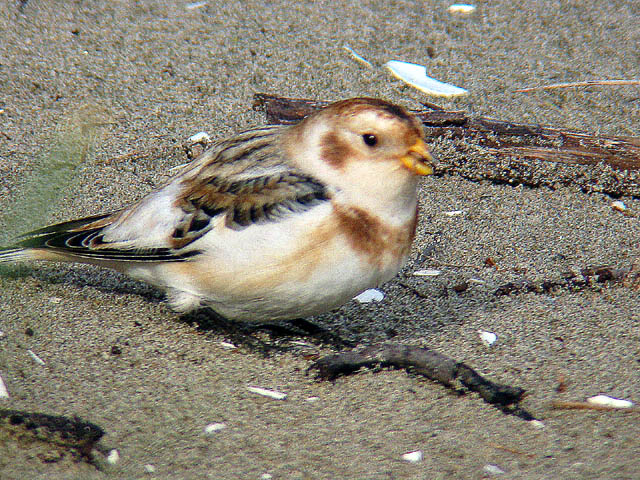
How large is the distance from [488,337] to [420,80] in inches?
76.0

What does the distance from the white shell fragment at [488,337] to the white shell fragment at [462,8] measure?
278cm

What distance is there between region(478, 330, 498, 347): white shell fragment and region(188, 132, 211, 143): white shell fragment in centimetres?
168

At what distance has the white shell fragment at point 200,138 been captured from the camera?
13.1ft

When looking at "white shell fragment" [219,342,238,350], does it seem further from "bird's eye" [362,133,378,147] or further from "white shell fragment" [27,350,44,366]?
"bird's eye" [362,133,378,147]

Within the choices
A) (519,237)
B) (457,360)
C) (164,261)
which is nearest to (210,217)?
(164,261)

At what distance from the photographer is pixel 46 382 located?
258cm

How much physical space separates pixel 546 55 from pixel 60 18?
2.76 metres

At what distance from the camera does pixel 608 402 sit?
2539 mm

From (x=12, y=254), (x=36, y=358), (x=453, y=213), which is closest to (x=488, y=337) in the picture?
(x=453, y=213)

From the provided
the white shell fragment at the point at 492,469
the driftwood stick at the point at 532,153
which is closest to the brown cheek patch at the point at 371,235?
the white shell fragment at the point at 492,469

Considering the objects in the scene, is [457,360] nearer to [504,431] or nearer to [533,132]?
[504,431]

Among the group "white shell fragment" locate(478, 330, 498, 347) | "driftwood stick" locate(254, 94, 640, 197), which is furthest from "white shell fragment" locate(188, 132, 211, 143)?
"white shell fragment" locate(478, 330, 498, 347)

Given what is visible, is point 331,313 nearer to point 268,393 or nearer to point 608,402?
point 268,393

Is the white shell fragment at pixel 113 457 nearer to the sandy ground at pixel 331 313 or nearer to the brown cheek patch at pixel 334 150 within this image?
the sandy ground at pixel 331 313
